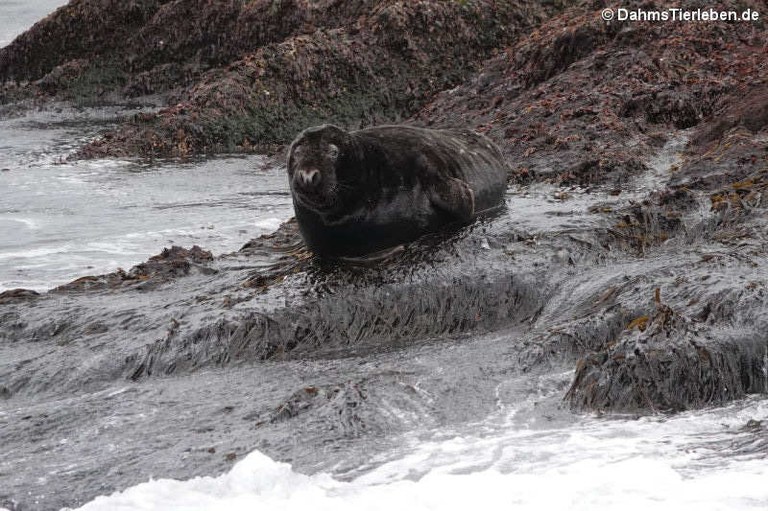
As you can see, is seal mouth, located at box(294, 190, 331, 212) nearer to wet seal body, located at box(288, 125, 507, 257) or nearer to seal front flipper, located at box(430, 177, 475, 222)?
wet seal body, located at box(288, 125, 507, 257)

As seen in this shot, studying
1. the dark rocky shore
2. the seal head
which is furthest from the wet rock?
the seal head

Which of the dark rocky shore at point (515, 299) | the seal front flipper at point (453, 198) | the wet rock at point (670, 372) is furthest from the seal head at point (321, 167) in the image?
the wet rock at point (670, 372)

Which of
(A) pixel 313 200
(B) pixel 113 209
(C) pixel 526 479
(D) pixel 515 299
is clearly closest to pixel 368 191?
(A) pixel 313 200

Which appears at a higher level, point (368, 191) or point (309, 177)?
point (309, 177)

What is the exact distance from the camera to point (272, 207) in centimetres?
1147

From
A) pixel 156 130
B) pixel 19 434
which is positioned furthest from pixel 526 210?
pixel 156 130

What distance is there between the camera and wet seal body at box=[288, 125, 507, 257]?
7.20 meters

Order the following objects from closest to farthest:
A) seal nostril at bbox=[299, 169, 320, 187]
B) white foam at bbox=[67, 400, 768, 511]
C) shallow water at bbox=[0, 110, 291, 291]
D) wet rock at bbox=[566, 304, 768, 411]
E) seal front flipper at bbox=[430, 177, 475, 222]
Answer: white foam at bbox=[67, 400, 768, 511] → wet rock at bbox=[566, 304, 768, 411] → seal nostril at bbox=[299, 169, 320, 187] → seal front flipper at bbox=[430, 177, 475, 222] → shallow water at bbox=[0, 110, 291, 291]

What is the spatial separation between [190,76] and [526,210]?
11.3 meters

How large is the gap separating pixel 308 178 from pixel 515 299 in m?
1.52

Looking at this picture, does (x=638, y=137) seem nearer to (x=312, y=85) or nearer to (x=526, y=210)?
(x=526, y=210)

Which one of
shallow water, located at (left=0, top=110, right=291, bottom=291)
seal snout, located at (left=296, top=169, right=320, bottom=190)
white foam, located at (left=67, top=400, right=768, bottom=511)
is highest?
seal snout, located at (left=296, top=169, right=320, bottom=190)

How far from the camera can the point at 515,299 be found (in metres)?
6.76

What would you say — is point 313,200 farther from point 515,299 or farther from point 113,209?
point 113,209
